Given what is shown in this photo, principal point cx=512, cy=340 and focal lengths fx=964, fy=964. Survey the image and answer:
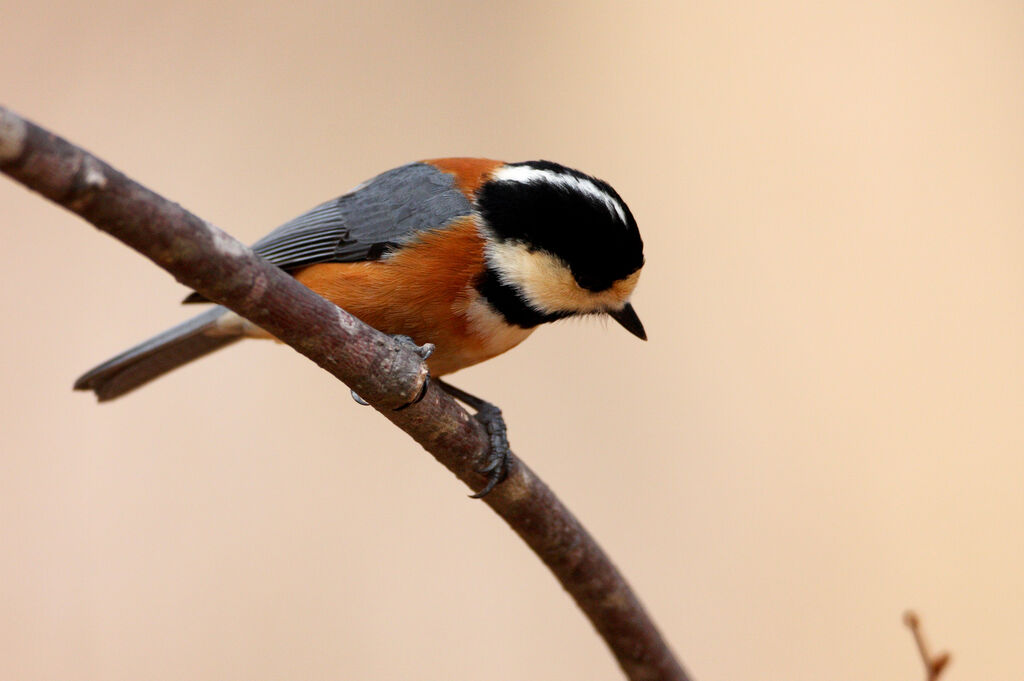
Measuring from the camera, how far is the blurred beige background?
11.2 ft

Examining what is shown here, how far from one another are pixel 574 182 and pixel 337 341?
68 cm

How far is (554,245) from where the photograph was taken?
6.15 feet

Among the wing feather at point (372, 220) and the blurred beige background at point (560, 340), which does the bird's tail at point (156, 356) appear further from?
the blurred beige background at point (560, 340)

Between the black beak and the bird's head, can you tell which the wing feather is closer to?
the bird's head

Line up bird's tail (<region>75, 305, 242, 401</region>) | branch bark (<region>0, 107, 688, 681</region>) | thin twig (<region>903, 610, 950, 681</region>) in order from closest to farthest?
thin twig (<region>903, 610, 950, 681</region>)
branch bark (<region>0, 107, 688, 681</region>)
bird's tail (<region>75, 305, 242, 401</region>)

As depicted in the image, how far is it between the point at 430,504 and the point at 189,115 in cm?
172

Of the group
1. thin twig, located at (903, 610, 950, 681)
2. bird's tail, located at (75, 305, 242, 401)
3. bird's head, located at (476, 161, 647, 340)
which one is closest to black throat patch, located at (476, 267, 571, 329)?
bird's head, located at (476, 161, 647, 340)

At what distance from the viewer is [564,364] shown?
382 centimetres

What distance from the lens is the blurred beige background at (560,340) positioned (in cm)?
341

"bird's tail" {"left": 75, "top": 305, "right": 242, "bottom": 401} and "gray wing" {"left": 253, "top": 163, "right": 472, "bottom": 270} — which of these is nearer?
"gray wing" {"left": 253, "top": 163, "right": 472, "bottom": 270}

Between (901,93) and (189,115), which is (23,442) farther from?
(901,93)

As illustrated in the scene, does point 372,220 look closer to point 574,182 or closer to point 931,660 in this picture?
point 574,182

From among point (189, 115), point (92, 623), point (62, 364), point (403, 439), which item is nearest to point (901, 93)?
point (403, 439)

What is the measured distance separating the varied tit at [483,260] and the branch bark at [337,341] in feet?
0.48
